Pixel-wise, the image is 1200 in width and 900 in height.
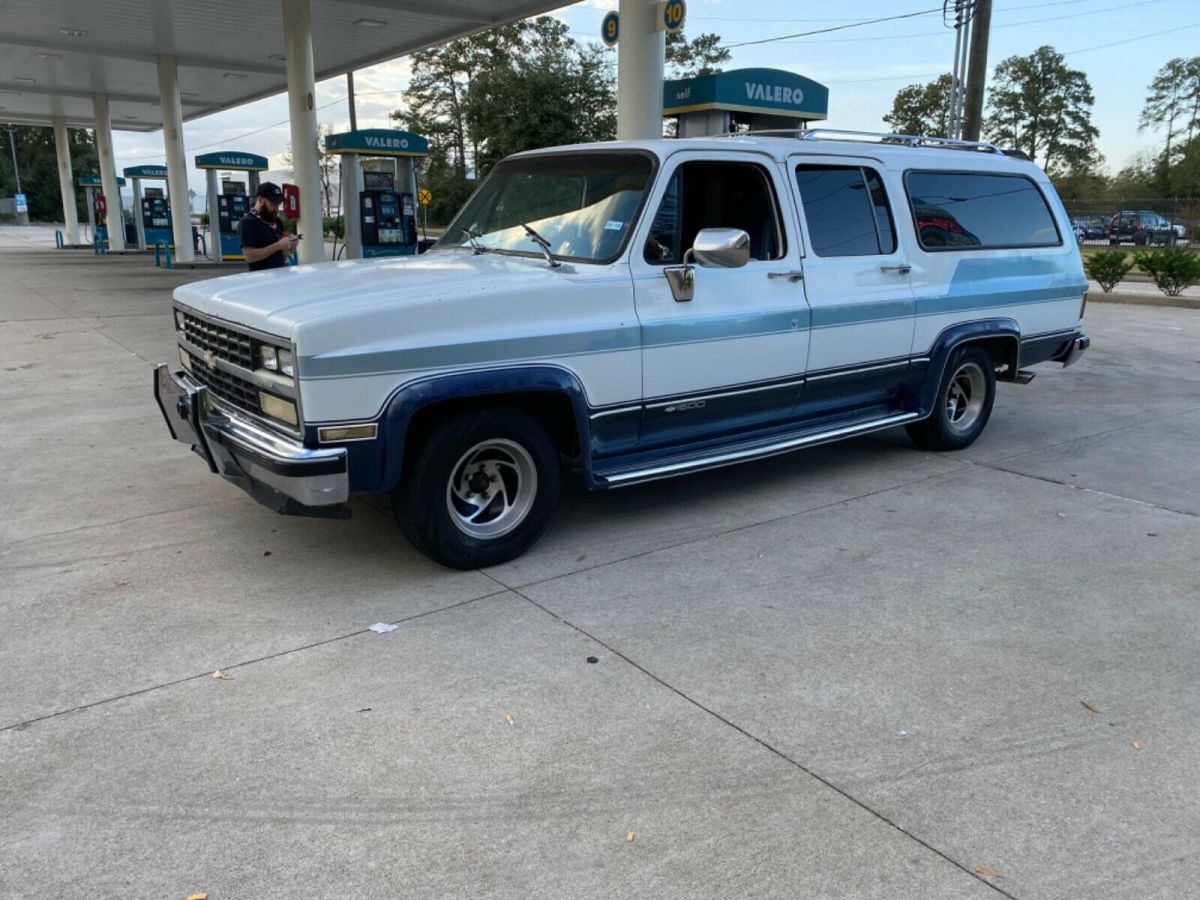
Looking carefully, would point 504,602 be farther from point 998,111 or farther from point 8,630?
point 998,111

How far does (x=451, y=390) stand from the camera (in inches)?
169

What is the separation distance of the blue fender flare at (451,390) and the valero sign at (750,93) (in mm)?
9511

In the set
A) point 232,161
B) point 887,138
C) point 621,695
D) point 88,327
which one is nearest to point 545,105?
point 232,161

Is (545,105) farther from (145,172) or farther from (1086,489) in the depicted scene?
(1086,489)

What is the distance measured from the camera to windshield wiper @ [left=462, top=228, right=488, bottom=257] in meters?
5.55

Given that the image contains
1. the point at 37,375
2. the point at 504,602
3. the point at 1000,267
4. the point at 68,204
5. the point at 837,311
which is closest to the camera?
the point at 504,602

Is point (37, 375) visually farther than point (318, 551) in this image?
Yes

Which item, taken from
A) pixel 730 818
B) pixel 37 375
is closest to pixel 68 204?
pixel 37 375

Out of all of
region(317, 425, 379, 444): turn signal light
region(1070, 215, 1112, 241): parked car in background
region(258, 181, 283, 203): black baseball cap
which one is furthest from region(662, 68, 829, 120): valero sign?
region(1070, 215, 1112, 241): parked car in background

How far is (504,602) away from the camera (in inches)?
173

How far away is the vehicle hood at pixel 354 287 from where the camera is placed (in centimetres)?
417

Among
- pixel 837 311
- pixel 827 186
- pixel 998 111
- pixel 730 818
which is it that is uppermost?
pixel 998 111

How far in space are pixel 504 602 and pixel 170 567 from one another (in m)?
1.80

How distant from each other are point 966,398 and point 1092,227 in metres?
35.6
